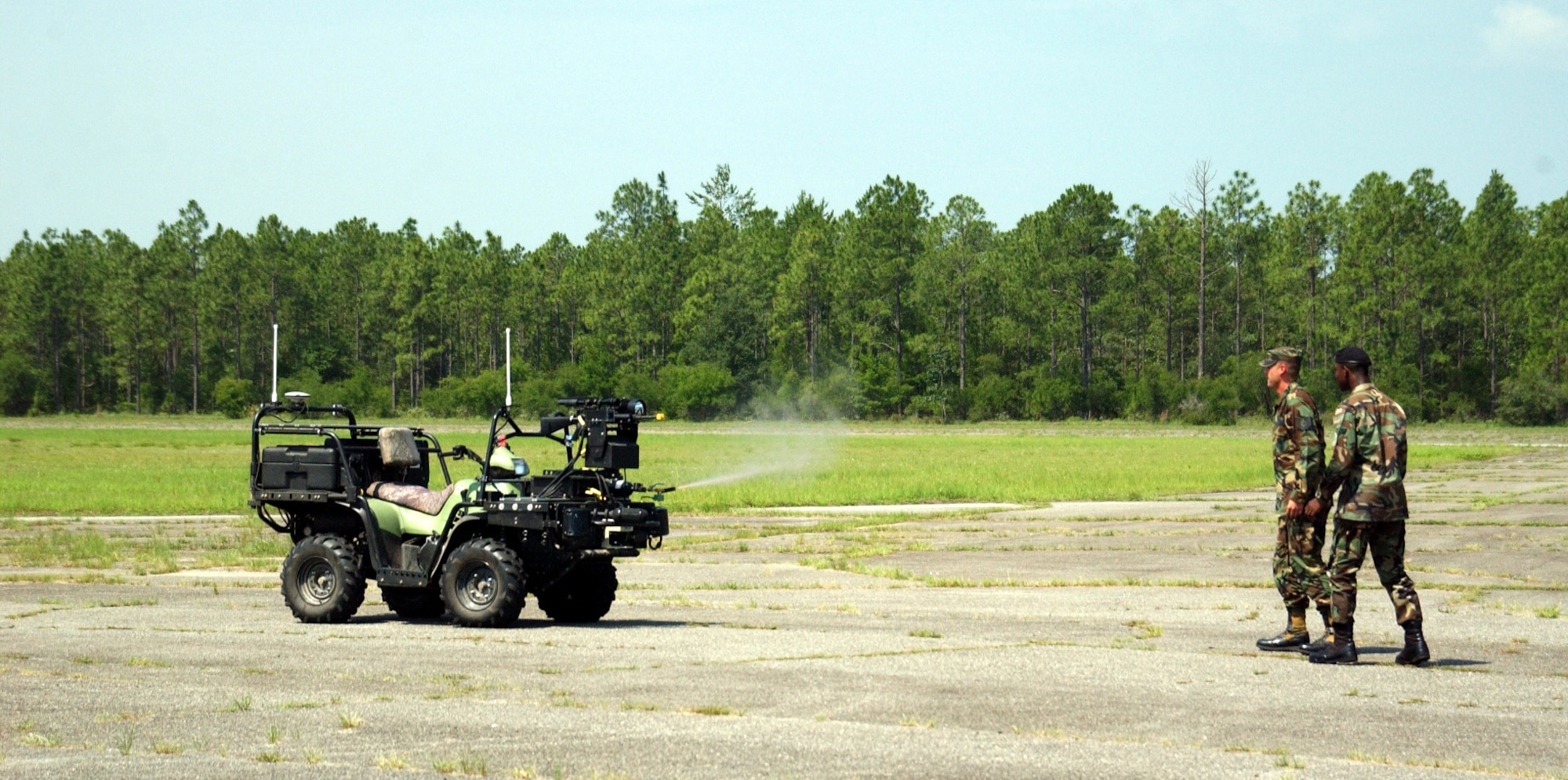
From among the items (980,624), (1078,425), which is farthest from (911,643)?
(1078,425)

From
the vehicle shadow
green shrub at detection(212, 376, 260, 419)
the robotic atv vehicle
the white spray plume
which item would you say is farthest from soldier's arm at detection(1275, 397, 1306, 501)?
green shrub at detection(212, 376, 260, 419)

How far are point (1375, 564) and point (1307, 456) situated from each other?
929mm

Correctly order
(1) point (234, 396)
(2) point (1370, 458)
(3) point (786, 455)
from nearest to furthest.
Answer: (2) point (1370, 458) < (3) point (786, 455) < (1) point (234, 396)

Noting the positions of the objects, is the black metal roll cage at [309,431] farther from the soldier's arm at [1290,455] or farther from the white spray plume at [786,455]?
the white spray plume at [786,455]

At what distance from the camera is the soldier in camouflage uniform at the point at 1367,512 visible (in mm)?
11195

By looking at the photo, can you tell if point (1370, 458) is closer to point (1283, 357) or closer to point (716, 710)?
point (1283, 357)

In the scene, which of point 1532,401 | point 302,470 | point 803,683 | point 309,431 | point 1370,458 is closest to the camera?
point 803,683

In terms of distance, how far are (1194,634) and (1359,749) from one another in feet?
15.7

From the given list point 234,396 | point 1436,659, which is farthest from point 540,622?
point 234,396

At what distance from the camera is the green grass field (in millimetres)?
35375

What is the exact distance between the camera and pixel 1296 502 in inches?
456

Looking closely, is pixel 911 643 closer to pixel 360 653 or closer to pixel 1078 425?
pixel 360 653

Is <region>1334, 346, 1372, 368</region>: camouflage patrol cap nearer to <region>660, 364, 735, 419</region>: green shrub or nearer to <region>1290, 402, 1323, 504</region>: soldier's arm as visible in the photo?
<region>1290, 402, 1323, 504</region>: soldier's arm

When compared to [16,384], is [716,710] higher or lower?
lower
